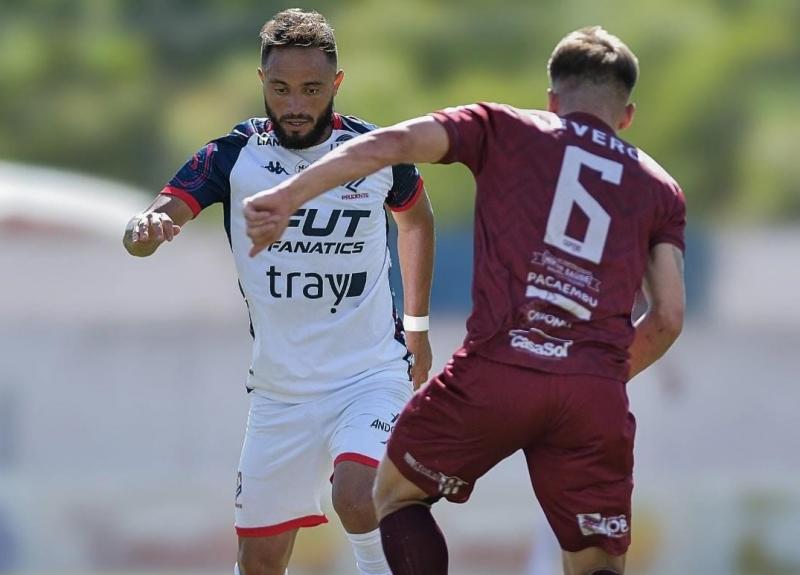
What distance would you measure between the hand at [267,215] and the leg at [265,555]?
1.98 m

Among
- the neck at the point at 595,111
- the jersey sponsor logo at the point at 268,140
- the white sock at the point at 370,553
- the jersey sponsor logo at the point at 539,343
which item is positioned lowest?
the white sock at the point at 370,553

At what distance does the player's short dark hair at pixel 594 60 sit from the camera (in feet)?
16.5

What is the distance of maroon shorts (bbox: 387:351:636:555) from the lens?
4949 mm

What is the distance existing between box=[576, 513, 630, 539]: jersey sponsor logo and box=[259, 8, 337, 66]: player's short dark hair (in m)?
2.13

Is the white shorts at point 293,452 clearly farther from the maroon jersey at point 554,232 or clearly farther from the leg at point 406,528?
the maroon jersey at point 554,232

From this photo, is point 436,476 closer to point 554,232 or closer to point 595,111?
point 554,232

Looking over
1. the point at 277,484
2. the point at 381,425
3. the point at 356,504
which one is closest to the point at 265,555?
the point at 277,484

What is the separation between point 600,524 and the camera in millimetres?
5113

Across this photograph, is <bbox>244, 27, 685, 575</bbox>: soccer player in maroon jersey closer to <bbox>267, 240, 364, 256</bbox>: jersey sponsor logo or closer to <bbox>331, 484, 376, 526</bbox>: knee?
<bbox>331, 484, 376, 526</bbox>: knee

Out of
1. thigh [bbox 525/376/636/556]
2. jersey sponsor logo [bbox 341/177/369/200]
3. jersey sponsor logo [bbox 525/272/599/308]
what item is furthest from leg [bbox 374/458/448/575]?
jersey sponsor logo [bbox 341/177/369/200]

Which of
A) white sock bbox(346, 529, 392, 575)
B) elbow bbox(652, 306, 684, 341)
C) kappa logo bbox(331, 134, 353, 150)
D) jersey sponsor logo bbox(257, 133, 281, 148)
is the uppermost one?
kappa logo bbox(331, 134, 353, 150)

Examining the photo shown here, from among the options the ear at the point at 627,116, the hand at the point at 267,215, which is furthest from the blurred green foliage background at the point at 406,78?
the hand at the point at 267,215

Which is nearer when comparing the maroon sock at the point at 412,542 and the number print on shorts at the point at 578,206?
the number print on shorts at the point at 578,206

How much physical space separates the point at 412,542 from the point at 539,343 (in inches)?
32.2
